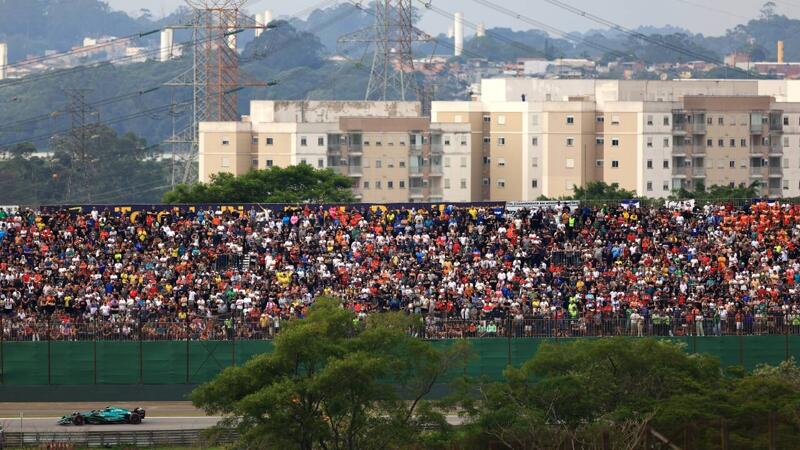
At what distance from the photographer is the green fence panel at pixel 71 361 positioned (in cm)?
5850

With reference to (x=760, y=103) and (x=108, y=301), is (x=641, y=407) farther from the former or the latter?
(x=760, y=103)

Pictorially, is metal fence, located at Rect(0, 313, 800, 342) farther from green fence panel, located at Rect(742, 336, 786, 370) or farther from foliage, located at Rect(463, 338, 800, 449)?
foliage, located at Rect(463, 338, 800, 449)

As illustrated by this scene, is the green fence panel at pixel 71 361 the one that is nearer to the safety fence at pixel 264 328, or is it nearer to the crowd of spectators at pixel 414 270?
the safety fence at pixel 264 328

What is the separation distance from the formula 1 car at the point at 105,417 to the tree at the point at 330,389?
9.26 meters

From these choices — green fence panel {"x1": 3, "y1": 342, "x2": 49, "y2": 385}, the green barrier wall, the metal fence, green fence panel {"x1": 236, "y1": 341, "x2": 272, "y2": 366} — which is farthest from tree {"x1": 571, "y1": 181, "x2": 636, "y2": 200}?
green fence panel {"x1": 3, "y1": 342, "x2": 49, "y2": 385}

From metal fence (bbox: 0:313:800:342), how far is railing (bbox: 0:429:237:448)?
6172 millimetres

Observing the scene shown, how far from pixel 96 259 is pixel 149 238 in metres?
2.65

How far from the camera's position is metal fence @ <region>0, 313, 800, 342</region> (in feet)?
192

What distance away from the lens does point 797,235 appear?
224 feet

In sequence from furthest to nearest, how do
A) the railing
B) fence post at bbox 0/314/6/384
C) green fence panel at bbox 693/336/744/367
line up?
1. green fence panel at bbox 693/336/744/367
2. fence post at bbox 0/314/6/384
3. the railing

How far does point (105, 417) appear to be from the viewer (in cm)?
5631

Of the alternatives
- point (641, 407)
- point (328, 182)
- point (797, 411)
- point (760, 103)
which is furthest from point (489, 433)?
point (760, 103)

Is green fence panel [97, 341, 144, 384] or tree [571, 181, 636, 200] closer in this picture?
green fence panel [97, 341, 144, 384]

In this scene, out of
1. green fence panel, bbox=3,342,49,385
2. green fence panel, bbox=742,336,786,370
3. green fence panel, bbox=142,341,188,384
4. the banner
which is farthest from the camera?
the banner
